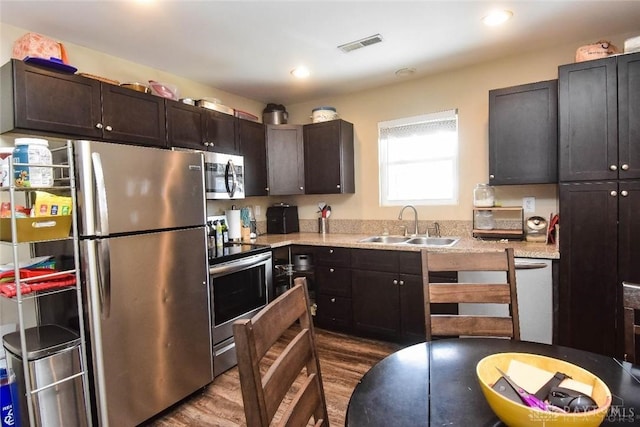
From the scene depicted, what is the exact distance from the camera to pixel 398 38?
2479 millimetres

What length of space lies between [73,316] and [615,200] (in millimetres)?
3379

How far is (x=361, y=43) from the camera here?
2.54 meters

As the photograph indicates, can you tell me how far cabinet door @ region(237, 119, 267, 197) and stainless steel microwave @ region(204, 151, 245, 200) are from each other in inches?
10.1

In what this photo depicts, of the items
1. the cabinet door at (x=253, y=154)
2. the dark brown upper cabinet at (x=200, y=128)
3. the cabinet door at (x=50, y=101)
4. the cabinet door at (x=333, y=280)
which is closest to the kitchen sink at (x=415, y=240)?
the cabinet door at (x=333, y=280)

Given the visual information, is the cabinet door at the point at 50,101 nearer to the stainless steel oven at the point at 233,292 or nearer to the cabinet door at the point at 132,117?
the cabinet door at the point at 132,117

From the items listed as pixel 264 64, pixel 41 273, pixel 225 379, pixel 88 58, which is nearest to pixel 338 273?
pixel 225 379

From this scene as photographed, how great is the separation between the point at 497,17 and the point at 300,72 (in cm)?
160

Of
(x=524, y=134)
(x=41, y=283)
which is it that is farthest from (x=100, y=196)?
(x=524, y=134)

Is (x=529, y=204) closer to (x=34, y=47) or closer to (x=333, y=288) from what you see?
(x=333, y=288)

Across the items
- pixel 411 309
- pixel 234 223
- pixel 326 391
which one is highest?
pixel 234 223

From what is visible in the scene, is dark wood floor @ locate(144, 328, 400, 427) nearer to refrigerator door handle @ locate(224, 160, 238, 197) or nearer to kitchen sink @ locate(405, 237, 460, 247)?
kitchen sink @ locate(405, 237, 460, 247)

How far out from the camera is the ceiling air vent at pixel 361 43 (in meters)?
2.47

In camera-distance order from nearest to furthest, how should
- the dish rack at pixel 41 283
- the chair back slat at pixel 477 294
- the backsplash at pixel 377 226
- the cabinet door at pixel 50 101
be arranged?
1. the chair back slat at pixel 477 294
2. the dish rack at pixel 41 283
3. the cabinet door at pixel 50 101
4. the backsplash at pixel 377 226

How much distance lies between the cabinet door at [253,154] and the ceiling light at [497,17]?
2.19 meters
